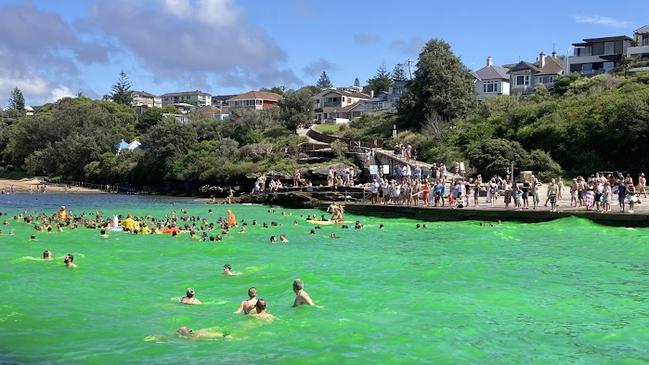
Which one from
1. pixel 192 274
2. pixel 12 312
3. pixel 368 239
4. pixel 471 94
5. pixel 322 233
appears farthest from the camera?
pixel 471 94

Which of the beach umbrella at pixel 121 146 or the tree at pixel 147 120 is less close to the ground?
the tree at pixel 147 120

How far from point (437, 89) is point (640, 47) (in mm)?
30003

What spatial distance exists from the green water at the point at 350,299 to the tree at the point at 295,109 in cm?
6658

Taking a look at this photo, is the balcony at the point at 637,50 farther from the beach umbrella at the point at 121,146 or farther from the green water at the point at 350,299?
the beach umbrella at the point at 121,146

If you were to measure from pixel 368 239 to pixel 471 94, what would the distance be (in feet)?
170

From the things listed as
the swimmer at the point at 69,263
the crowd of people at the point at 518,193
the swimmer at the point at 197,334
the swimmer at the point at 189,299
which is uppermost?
the crowd of people at the point at 518,193

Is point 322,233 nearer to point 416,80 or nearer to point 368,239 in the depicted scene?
point 368,239

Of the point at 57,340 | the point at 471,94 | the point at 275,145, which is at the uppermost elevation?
the point at 471,94

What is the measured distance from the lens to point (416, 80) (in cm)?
8050

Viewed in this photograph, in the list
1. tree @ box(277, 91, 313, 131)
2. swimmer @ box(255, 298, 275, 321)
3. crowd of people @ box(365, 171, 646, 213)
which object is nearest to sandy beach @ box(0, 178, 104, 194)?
tree @ box(277, 91, 313, 131)

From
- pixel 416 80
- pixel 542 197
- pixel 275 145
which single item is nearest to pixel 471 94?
pixel 416 80

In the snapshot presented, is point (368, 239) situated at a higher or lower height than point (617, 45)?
lower

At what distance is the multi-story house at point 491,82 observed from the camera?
102250mm

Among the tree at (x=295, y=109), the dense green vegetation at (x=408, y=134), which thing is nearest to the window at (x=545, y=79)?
the dense green vegetation at (x=408, y=134)
